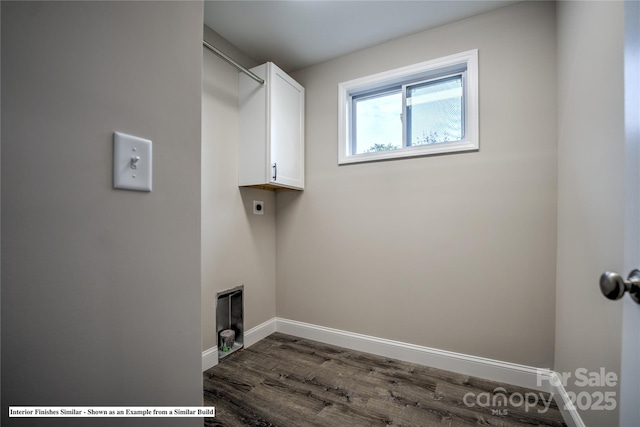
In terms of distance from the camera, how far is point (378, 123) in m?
2.46

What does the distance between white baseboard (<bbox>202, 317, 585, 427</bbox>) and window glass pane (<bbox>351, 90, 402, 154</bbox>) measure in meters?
1.63

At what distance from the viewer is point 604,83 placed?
3.62 ft

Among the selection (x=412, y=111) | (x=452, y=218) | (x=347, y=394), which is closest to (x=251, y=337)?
(x=347, y=394)

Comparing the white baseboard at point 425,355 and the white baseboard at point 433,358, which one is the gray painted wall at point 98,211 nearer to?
the white baseboard at point 433,358

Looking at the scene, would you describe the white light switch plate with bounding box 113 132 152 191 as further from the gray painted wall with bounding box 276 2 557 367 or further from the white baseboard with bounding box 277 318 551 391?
the white baseboard with bounding box 277 318 551 391

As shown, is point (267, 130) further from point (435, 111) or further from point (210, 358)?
point (210, 358)

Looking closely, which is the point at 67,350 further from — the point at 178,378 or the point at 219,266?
the point at 219,266

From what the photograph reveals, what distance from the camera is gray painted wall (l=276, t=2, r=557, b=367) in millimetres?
1807

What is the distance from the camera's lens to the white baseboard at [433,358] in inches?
66.9

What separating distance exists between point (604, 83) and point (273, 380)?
92.6 inches

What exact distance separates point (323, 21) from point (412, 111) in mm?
982

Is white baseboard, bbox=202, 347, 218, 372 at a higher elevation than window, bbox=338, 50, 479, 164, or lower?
lower

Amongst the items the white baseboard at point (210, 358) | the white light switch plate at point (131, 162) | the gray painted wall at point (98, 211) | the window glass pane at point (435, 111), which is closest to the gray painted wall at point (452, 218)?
the window glass pane at point (435, 111)

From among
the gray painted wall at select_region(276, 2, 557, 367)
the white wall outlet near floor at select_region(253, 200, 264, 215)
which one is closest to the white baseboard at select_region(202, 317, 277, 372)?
the gray painted wall at select_region(276, 2, 557, 367)
